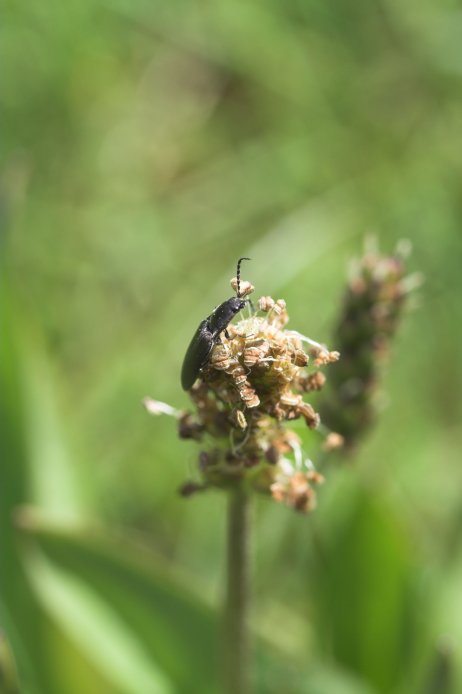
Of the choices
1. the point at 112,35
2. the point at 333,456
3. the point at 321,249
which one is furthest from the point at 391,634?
the point at 112,35

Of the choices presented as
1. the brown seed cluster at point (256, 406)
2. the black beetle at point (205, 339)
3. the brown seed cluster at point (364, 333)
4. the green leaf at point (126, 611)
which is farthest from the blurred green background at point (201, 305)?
the black beetle at point (205, 339)

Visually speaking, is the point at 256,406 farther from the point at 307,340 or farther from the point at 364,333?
the point at 364,333

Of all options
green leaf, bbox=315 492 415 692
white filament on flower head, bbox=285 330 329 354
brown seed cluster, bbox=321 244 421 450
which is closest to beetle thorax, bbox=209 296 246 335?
white filament on flower head, bbox=285 330 329 354

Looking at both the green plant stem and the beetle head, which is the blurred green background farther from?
the beetle head

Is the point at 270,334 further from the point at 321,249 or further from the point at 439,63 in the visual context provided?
the point at 439,63

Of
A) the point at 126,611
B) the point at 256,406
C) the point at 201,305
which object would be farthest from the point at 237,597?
the point at 201,305
